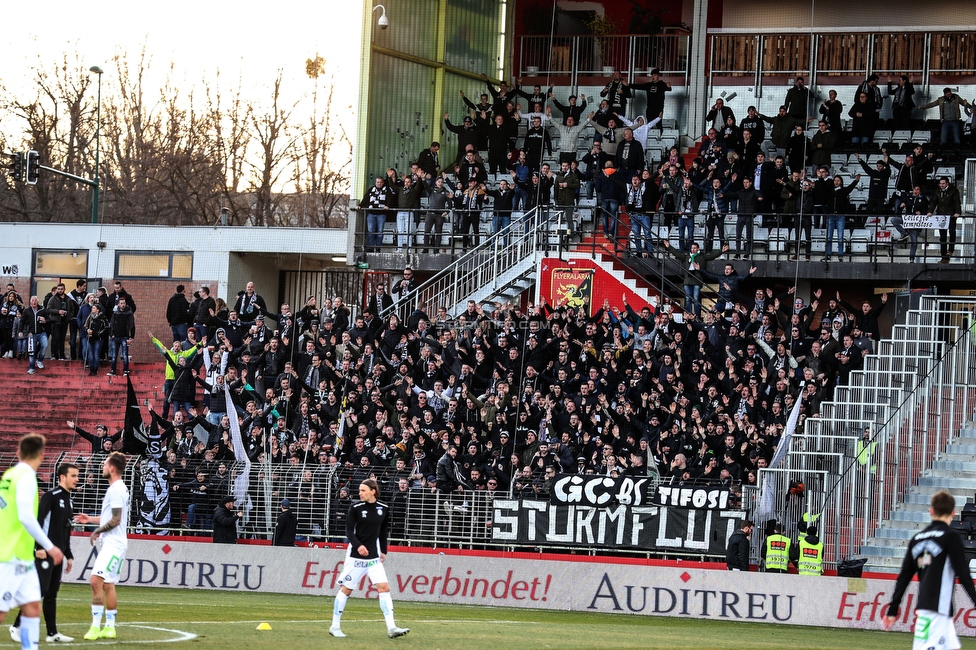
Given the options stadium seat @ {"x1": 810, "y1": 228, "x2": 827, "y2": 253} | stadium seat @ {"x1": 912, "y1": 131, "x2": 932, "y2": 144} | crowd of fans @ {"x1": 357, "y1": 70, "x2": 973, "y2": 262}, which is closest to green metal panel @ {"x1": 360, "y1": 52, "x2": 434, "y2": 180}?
crowd of fans @ {"x1": 357, "y1": 70, "x2": 973, "y2": 262}

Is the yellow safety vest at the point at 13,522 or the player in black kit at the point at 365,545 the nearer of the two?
the yellow safety vest at the point at 13,522

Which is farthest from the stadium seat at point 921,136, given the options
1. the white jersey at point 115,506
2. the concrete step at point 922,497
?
the white jersey at point 115,506

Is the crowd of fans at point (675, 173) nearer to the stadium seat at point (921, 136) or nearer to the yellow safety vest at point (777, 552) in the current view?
the stadium seat at point (921, 136)

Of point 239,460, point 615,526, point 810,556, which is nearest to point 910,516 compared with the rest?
point 810,556

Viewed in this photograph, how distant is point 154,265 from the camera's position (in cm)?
3903

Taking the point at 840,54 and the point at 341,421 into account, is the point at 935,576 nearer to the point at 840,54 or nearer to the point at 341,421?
the point at 341,421

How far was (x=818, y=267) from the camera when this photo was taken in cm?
3173

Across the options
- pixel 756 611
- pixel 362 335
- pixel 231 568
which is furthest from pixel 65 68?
pixel 756 611

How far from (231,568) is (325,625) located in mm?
6030

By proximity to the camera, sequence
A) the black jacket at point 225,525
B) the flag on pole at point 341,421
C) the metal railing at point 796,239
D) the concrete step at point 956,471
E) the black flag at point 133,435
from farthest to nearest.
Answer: the metal railing at point 796,239
the black flag at point 133,435
the flag on pole at point 341,421
the concrete step at point 956,471
the black jacket at point 225,525

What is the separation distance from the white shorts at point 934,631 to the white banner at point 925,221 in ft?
62.5

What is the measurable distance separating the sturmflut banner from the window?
17.6 metres

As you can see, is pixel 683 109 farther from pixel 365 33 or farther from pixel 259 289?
pixel 259 289

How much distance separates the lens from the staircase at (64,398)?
3262cm
